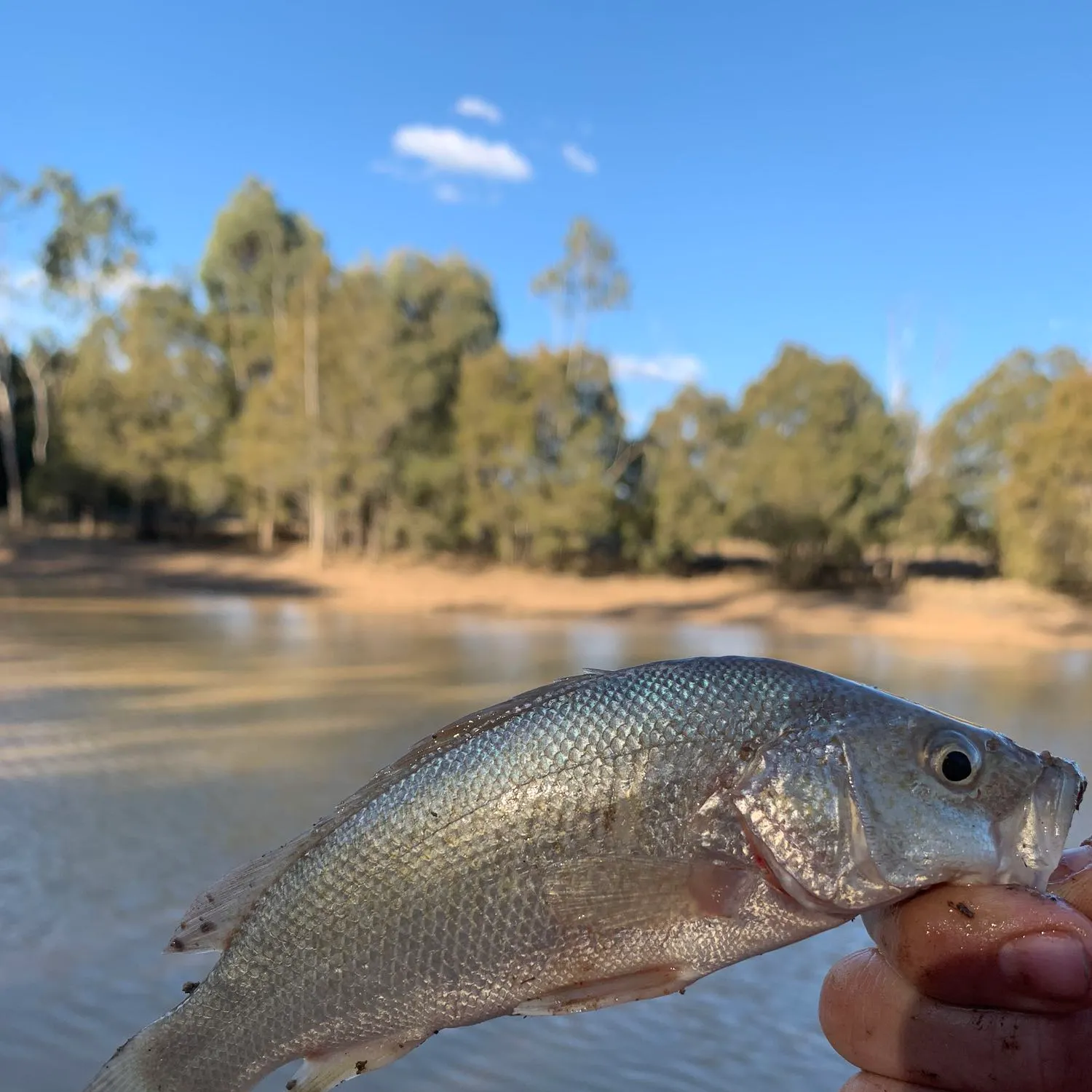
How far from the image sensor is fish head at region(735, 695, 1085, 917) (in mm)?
1287

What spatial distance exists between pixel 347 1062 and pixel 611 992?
0.48 meters

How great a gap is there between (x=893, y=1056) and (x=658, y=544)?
28.5m

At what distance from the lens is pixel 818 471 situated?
28031mm

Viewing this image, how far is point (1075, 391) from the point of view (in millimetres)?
21469

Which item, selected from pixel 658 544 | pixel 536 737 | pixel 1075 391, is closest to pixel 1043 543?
pixel 1075 391

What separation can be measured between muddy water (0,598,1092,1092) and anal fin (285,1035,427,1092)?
2.00m

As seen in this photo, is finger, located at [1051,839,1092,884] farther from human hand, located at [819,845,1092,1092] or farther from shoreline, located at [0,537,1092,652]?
shoreline, located at [0,537,1092,652]

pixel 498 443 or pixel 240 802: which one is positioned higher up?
pixel 498 443

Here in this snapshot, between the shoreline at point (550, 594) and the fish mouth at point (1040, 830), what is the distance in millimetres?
19686

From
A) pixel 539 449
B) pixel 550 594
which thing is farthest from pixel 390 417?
pixel 550 594

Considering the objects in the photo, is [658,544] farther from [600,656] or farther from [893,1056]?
[893,1056]

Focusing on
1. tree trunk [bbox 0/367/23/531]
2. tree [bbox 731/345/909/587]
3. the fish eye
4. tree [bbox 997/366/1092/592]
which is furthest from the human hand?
tree trunk [bbox 0/367/23/531]

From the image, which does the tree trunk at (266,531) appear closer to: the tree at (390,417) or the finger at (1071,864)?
the tree at (390,417)

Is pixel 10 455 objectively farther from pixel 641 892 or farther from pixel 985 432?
pixel 641 892
